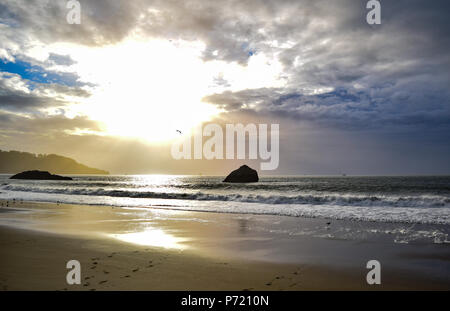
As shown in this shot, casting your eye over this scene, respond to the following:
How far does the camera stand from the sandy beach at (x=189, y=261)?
21.4ft

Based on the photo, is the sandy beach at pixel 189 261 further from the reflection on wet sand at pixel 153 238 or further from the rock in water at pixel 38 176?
the rock in water at pixel 38 176

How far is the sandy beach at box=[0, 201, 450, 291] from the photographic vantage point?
6520mm

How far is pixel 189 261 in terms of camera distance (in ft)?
27.6

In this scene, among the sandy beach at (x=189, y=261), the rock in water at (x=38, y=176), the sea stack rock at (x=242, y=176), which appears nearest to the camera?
the sandy beach at (x=189, y=261)

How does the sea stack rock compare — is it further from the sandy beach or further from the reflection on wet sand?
the reflection on wet sand

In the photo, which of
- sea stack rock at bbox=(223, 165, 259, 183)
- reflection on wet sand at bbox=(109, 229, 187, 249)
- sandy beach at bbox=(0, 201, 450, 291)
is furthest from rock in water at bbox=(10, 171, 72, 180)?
reflection on wet sand at bbox=(109, 229, 187, 249)

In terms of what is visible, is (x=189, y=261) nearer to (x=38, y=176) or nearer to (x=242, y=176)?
(x=242, y=176)

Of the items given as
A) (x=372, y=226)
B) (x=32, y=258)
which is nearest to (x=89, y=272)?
(x=32, y=258)

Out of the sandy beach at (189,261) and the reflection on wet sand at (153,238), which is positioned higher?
the sandy beach at (189,261)

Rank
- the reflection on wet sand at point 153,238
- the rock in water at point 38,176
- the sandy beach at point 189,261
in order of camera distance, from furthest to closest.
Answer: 1. the rock in water at point 38,176
2. the reflection on wet sand at point 153,238
3. the sandy beach at point 189,261

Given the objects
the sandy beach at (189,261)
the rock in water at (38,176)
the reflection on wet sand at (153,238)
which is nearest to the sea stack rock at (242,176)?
the sandy beach at (189,261)

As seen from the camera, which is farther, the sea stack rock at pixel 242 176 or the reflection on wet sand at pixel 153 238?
the sea stack rock at pixel 242 176

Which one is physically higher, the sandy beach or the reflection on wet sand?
the sandy beach

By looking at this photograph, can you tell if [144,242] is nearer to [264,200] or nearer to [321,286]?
[321,286]
